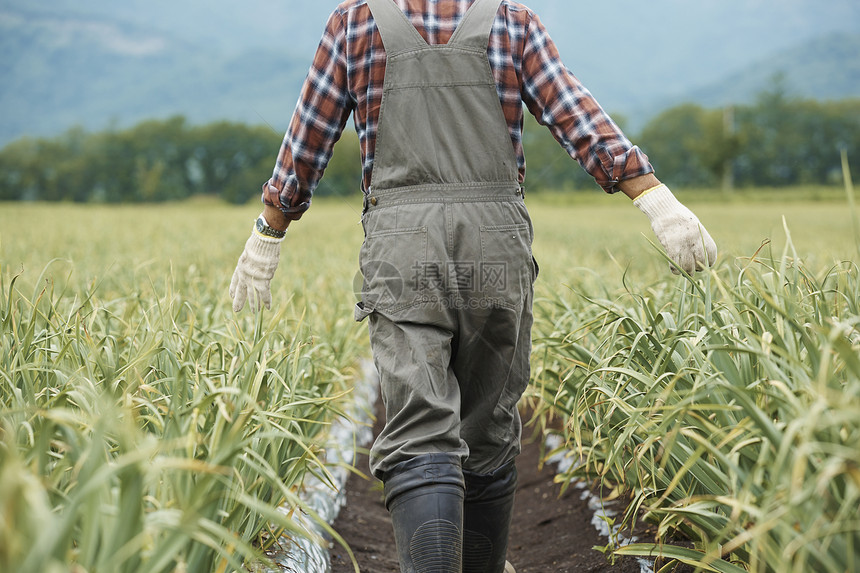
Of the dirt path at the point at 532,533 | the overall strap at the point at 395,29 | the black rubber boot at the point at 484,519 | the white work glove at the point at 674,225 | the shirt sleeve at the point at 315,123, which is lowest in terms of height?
the dirt path at the point at 532,533

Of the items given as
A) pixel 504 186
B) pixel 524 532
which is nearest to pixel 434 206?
pixel 504 186

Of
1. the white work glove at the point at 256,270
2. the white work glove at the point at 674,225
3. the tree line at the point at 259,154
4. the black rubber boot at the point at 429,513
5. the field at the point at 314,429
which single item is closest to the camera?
the field at the point at 314,429

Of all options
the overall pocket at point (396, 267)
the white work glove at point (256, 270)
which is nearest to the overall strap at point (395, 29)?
the overall pocket at point (396, 267)

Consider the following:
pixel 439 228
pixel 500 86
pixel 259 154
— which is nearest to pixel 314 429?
pixel 439 228

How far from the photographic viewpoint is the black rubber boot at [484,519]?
1853mm

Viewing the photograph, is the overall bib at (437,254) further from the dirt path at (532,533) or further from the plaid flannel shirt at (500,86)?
the dirt path at (532,533)

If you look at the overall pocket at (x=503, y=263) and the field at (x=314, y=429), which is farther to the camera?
the overall pocket at (x=503, y=263)

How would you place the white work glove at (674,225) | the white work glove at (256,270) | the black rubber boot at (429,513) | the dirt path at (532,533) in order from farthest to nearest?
the dirt path at (532,533), the white work glove at (256,270), the white work glove at (674,225), the black rubber boot at (429,513)

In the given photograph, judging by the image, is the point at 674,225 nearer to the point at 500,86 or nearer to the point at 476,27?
the point at 500,86

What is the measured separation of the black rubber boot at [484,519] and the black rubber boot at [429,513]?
1.11 ft

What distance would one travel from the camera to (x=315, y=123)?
181 cm

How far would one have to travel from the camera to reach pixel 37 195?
50.6 meters

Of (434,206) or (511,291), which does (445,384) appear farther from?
(434,206)

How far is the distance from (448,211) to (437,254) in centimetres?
10
